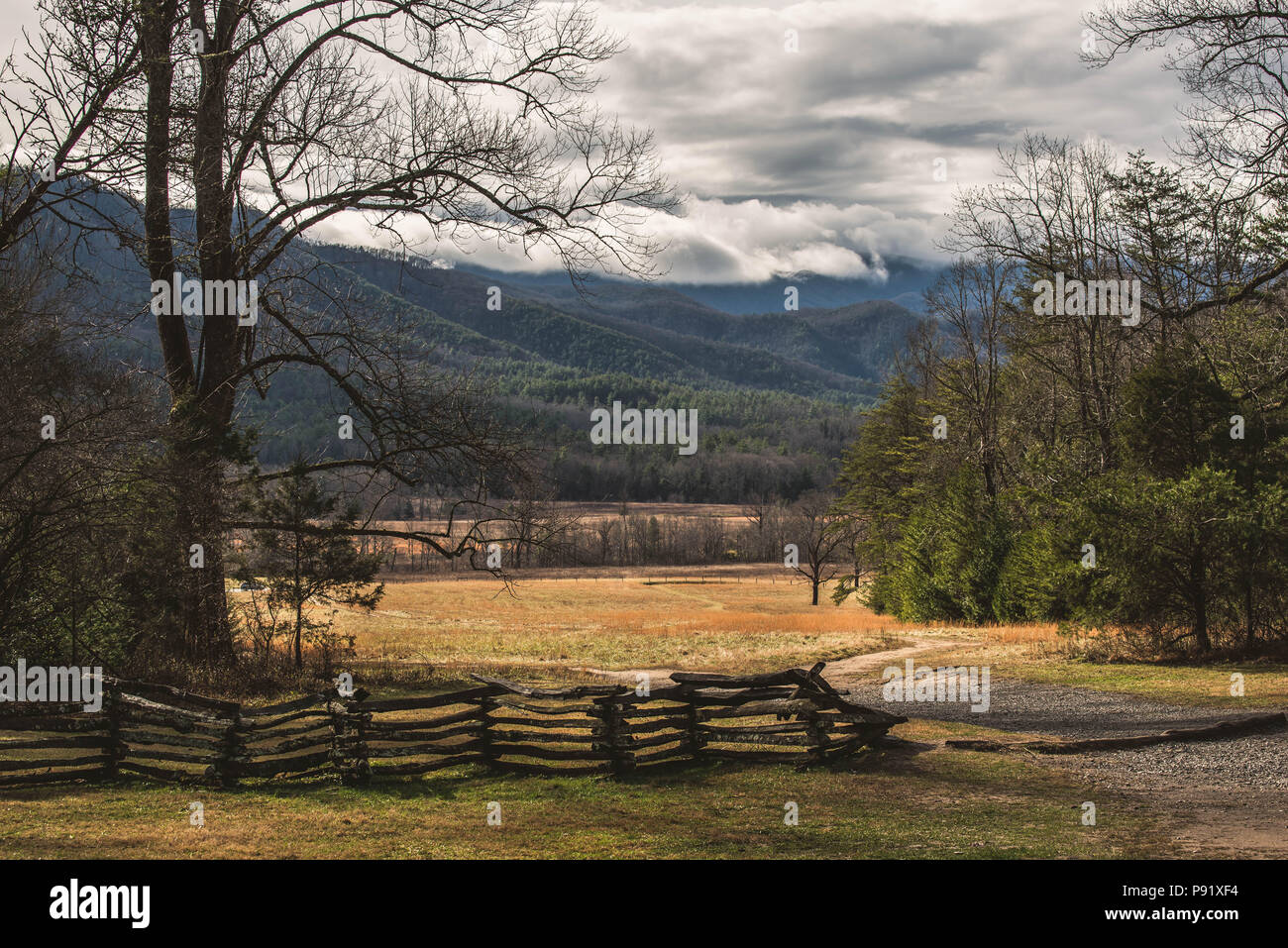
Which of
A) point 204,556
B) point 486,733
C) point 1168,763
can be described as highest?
point 204,556

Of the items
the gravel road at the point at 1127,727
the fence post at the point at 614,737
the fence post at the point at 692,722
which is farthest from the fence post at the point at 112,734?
the gravel road at the point at 1127,727

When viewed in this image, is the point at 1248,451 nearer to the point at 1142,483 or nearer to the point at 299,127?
the point at 1142,483

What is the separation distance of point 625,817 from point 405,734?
376cm

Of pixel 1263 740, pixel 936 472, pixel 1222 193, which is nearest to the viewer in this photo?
pixel 1263 740

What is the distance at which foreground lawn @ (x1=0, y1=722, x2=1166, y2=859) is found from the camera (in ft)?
29.2

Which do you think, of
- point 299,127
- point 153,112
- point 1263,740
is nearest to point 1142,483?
point 1263,740

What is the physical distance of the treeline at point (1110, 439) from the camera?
21000mm

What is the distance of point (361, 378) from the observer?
18125 mm

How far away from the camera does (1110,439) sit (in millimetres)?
32312

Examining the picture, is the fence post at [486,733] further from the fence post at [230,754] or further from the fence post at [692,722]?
the fence post at [230,754]

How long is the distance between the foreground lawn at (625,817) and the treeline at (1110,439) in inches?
432

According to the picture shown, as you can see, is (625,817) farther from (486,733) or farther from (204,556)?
(204,556)

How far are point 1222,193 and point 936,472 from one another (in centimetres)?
3011

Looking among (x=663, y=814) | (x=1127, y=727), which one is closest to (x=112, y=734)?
(x=663, y=814)
